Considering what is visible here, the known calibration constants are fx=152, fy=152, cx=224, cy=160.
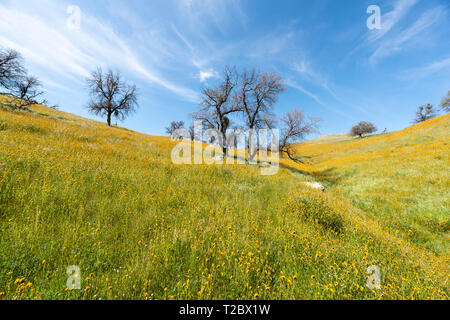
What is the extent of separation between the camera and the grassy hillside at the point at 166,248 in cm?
204

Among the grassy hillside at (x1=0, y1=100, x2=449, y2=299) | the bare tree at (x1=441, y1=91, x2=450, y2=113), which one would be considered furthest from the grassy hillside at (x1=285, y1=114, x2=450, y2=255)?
the bare tree at (x1=441, y1=91, x2=450, y2=113)

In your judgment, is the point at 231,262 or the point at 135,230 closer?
the point at 231,262

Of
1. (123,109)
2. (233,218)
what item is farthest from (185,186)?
(123,109)

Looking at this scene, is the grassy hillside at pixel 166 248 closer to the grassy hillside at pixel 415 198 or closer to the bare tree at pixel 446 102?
the grassy hillside at pixel 415 198

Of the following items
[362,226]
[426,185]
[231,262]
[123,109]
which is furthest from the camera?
[123,109]

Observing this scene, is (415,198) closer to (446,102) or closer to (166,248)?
(166,248)
